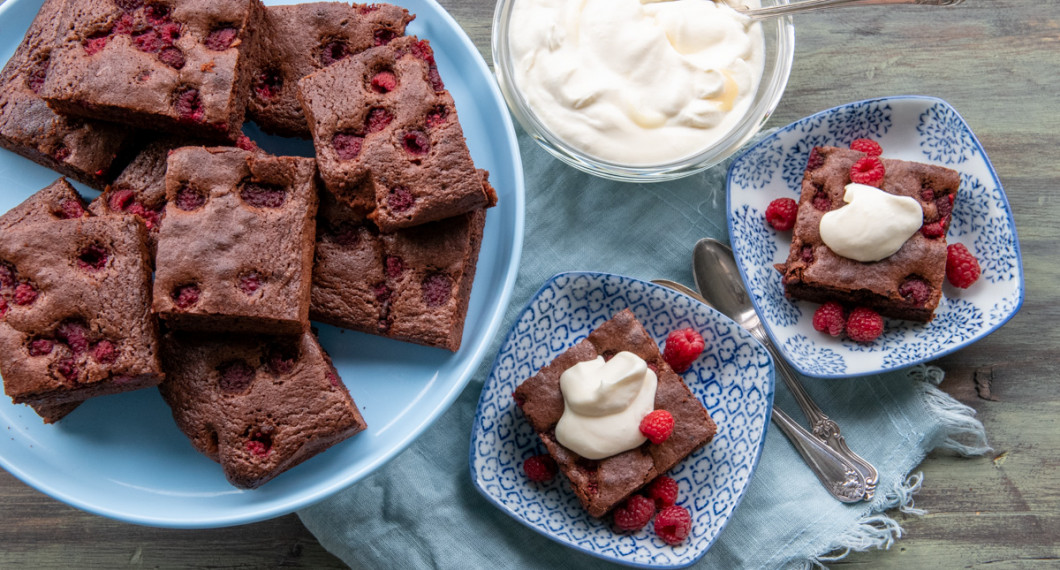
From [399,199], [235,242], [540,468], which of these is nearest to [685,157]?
[399,199]

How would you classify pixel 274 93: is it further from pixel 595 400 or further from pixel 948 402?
pixel 948 402

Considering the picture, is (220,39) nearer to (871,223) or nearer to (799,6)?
(799,6)

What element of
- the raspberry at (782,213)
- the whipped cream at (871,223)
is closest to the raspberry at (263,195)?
the raspberry at (782,213)

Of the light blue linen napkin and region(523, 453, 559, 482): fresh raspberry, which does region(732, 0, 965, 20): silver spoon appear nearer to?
the light blue linen napkin

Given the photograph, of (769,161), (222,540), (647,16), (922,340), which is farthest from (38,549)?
(922,340)

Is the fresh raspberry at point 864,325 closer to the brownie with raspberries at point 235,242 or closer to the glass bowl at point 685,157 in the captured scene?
the glass bowl at point 685,157

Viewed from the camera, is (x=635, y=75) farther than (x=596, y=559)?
No
